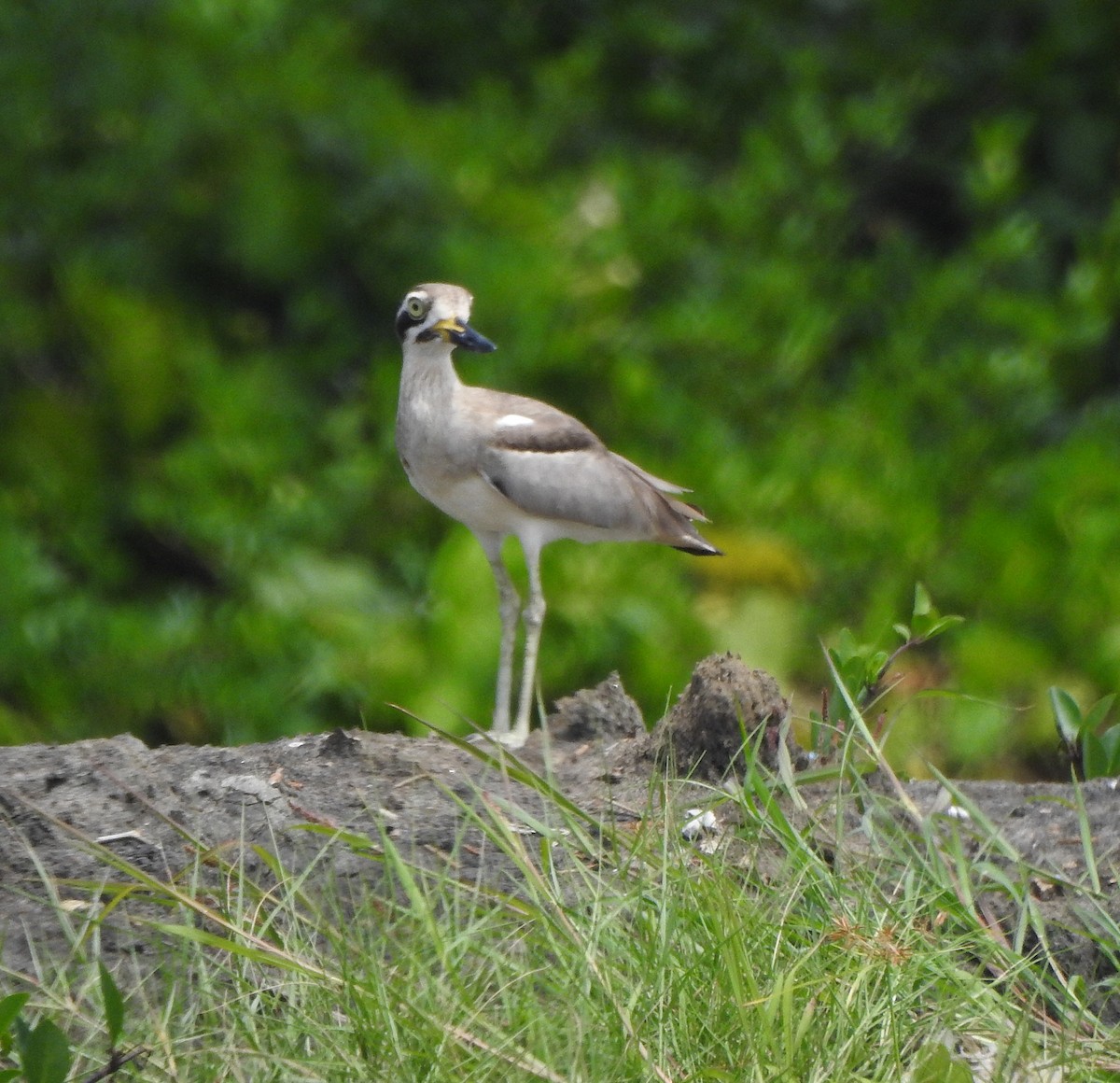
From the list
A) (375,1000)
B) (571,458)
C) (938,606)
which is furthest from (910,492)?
(375,1000)

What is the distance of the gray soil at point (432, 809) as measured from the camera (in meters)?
3.12

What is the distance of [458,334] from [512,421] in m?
0.34

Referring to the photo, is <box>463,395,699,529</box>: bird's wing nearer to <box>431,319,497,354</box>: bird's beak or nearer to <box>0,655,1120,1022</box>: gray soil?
<box>431,319,497,354</box>: bird's beak

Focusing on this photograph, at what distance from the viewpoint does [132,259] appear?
7301 millimetres

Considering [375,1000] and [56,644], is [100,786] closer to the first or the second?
[375,1000]

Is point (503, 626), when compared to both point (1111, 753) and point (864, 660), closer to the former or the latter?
point (864, 660)

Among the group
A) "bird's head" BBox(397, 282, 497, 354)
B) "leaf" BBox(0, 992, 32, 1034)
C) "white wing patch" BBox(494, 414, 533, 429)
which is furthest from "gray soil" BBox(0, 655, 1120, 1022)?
"bird's head" BBox(397, 282, 497, 354)

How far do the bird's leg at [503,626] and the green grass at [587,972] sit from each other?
1.11 meters

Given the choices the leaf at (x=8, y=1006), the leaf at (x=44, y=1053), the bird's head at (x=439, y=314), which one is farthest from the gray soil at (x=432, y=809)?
the bird's head at (x=439, y=314)

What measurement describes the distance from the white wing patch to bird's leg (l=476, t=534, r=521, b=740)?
34cm

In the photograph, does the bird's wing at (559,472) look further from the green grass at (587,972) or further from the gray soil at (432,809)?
the green grass at (587,972)

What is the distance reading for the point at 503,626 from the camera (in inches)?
178

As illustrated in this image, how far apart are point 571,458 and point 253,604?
229 centimetres

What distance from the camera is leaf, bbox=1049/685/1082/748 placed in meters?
3.84
